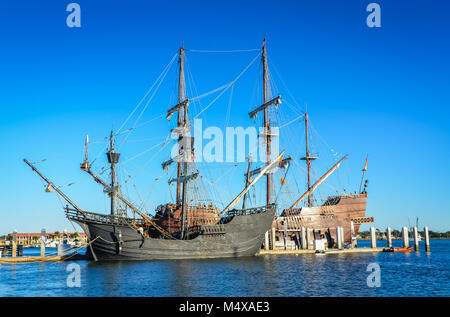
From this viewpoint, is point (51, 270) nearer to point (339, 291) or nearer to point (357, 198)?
point (339, 291)

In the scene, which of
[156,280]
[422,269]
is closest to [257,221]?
[422,269]

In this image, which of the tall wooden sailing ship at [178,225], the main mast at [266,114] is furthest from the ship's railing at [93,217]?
the main mast at [266,114]

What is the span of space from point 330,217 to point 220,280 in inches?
1617

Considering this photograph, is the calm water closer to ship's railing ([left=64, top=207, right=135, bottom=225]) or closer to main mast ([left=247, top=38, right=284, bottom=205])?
ship's railing ([left=64, top=207, right=135, bottom=225])

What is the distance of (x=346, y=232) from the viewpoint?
67.4m

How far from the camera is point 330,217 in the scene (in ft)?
217

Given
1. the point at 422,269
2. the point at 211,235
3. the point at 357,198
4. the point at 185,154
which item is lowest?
the point at 422,269

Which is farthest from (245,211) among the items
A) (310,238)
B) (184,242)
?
(310,238)

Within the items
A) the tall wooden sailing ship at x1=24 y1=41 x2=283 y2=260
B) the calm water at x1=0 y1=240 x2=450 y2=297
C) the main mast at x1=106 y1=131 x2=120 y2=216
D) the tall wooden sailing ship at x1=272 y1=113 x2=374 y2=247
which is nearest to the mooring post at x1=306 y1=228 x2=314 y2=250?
the tall wooden sailing ship at x1=272 y1=113 x2=374 y2=247

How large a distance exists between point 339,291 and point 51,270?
80.5 ft

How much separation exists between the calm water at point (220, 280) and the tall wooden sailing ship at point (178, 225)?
2786 mm

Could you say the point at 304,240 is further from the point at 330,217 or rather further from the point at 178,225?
the point at 178,225

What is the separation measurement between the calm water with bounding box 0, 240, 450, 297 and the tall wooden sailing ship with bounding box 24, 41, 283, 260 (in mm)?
2786

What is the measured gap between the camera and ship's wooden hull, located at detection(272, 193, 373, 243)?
214 feet
